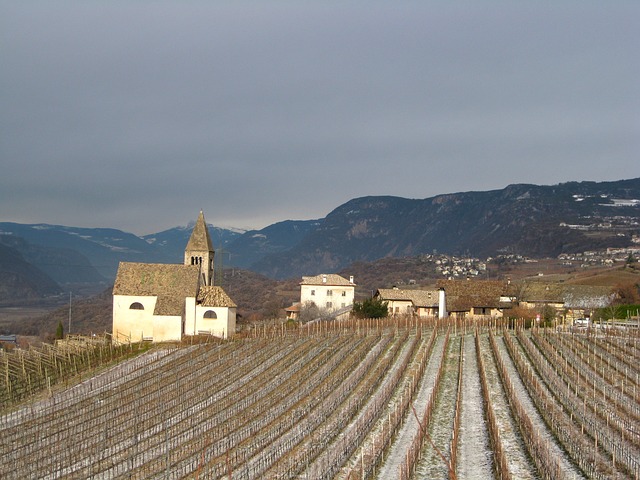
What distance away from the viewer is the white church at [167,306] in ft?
244

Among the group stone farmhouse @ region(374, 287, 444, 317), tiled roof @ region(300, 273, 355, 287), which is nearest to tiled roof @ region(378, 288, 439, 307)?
stone farmhouse @ region(374, 287, 444, 317)

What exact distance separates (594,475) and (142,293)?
178ft

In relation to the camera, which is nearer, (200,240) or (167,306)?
(167,306)

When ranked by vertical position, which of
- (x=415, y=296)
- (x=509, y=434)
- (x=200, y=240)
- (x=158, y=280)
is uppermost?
(x=200, y=240)

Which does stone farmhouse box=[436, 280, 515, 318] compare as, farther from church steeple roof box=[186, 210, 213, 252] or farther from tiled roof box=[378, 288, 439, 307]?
church steeple roof box=[186, 210, 213, 252]

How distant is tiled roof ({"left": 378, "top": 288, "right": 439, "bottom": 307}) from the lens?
328 ft

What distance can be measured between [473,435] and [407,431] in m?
2.89

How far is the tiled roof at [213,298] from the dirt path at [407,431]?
24.9 metres

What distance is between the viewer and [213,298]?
76750mm

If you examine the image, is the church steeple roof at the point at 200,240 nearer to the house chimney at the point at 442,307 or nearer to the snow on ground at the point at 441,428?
the house chimney at the point at 442,307

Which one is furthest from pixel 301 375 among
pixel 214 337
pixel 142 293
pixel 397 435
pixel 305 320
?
pixel 305 320

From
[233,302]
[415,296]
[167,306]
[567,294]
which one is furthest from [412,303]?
[167,306]

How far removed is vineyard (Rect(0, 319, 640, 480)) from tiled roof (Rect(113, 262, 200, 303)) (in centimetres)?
A: 924

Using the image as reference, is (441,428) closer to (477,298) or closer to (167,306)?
(167,306)
